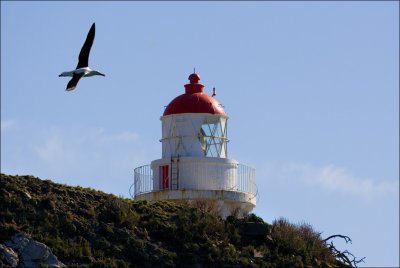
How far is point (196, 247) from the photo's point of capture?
3008cm

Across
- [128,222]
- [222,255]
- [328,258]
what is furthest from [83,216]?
[328,258]

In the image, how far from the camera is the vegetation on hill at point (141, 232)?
1125 inches

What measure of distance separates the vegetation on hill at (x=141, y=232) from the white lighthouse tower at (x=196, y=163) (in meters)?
2.75

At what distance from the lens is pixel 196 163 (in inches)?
1403

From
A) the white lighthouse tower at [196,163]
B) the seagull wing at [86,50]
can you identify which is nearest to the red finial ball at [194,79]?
the white lighthouse tower at [196,163]

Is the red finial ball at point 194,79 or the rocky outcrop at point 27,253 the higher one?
the red finial ball at point 194,79

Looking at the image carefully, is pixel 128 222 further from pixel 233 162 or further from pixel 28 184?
pixel 233 162

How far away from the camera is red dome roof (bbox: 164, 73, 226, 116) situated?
36188mm

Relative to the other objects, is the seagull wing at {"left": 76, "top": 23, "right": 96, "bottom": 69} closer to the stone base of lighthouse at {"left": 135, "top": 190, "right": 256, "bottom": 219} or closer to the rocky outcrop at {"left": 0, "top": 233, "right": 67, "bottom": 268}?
the rocky outcrop at {"left": 0, "top": 233, "right": 67, "bottom": 268}

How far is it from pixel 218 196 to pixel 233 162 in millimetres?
1238

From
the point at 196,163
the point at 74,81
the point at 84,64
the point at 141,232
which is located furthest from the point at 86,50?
the point at 196,163

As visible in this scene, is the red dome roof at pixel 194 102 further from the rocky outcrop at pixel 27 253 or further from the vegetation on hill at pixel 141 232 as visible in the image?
the rocky outcrop at pixel 27 253

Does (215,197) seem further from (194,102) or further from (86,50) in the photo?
(86,50)

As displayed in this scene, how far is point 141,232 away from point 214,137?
6.92 meters
